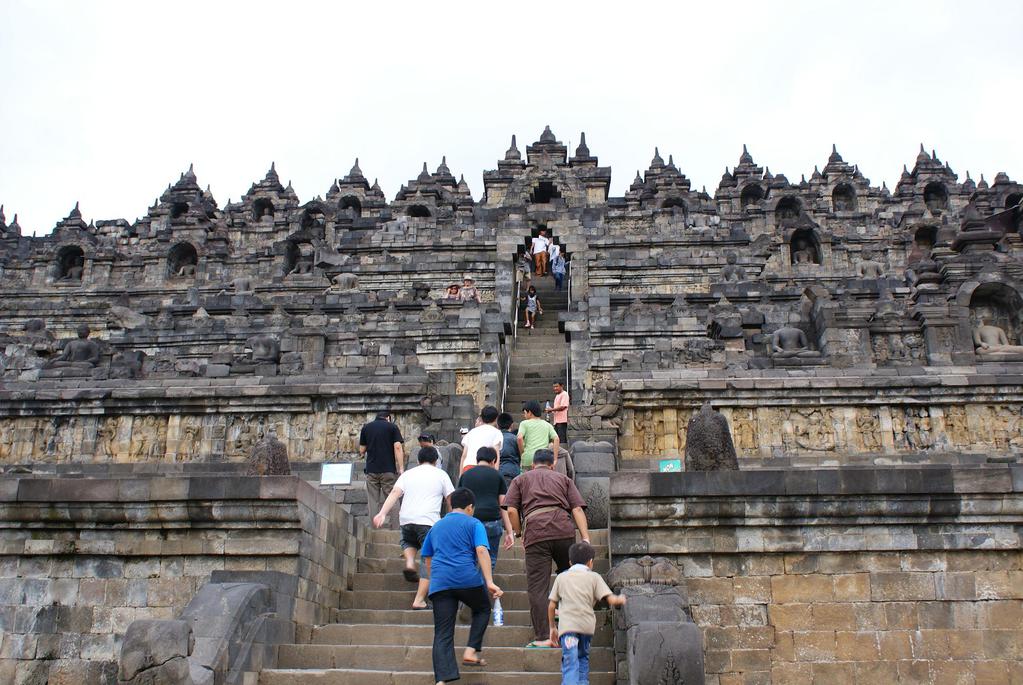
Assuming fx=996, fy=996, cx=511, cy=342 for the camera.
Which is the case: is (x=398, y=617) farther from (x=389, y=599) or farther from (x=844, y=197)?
(x=844, y=197)

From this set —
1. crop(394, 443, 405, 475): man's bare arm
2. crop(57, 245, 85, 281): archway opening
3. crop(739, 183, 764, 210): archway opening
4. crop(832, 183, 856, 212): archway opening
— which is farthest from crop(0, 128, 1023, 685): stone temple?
crop(832, 183, 856, 212): archway opening

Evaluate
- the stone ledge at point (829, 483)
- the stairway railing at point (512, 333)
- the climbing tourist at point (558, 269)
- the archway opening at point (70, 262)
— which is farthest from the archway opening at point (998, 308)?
the archway opening at point (70, 262)

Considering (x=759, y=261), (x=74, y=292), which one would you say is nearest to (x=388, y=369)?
(x=759, y=261)

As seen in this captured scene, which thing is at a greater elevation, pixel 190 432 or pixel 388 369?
pixel 388 369

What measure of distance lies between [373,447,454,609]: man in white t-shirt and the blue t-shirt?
1.33m

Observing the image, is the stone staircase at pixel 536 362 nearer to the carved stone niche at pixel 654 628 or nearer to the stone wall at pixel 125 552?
the stone wall at pixel 125 552

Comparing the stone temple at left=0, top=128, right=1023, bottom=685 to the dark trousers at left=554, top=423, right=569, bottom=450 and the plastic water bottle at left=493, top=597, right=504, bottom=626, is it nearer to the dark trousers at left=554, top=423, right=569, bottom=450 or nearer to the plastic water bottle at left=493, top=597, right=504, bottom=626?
the plastic water bottle at left=493, top=597, right=504, bottom=626

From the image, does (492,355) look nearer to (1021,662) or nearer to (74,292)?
(1021,662)

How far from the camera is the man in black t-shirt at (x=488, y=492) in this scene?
372 inches

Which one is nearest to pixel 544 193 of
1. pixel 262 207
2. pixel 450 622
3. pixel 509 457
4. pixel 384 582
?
pixel 262 207

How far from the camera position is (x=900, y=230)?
132 ft

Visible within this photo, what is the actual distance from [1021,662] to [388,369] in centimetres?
1282

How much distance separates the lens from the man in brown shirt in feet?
27.9

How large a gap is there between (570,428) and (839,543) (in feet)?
26.6
